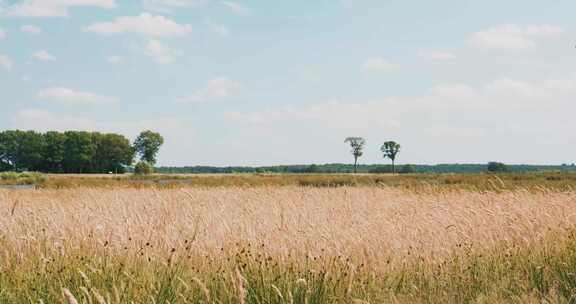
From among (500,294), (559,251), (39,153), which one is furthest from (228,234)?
(39,153)

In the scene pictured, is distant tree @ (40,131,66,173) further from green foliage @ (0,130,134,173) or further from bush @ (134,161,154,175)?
bush @ (134,161,154,175)

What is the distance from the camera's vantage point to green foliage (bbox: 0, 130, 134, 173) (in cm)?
8438

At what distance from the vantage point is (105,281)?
15.7 feet

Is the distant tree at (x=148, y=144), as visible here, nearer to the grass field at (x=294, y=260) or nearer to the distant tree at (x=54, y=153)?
the distant tree at (x=54, y=153)

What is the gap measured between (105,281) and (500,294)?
3548 mm

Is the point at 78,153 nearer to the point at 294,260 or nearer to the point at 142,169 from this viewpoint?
the point at 142,169

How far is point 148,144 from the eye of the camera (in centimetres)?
9512

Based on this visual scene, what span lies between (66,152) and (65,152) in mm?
144

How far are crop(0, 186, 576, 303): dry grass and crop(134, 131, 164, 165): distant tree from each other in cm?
8832

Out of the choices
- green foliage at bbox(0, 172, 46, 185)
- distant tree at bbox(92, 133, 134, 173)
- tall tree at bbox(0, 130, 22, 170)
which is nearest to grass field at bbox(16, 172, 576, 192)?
green foliage at bbox(0, 172, 46, 185)

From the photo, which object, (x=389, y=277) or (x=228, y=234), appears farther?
(x=228, y=234)

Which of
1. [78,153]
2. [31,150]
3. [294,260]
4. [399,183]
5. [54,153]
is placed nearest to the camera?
[294,260]

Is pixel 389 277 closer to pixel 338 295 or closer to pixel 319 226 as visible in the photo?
pixel 338 295

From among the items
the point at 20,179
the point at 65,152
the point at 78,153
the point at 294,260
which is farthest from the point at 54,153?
the point at 294,260
